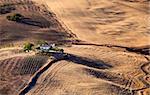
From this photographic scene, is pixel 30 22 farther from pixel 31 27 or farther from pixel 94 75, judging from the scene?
pixel 94 75

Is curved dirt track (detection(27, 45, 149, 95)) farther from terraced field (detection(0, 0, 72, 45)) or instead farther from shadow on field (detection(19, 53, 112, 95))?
terraced field (detection(0, 0, 72, 45))

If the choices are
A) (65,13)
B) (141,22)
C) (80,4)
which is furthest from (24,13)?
(141,22)

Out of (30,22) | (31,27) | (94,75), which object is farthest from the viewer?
(30,22)

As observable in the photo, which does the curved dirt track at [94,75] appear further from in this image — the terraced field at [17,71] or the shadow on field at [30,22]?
the shadow on field at [30,22]

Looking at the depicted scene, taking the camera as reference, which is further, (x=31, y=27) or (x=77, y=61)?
(x=31, y=27)

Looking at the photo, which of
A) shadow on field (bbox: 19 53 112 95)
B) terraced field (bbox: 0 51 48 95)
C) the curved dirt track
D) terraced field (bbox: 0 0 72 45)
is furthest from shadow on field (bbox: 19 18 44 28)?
terraced field (bbox: 0 51 48 95)

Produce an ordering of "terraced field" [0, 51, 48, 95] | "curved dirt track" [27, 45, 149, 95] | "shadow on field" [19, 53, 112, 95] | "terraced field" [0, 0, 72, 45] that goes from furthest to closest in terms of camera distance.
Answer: "terraced field" [0, 0, 72, 45]
"shadow on field" [19, 53, 112, 95]
"curved dirt track" [27, 45, 149, 95]
"terraced field" [0, 51, 48, 95]

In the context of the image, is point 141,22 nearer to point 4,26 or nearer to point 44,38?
point 44,38

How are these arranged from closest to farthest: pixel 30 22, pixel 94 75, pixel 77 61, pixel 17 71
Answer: pixel 17 71 → pixel 94 75 → pixel 77 61 → pixel 30 22

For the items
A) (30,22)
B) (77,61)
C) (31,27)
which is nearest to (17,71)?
(77,61)

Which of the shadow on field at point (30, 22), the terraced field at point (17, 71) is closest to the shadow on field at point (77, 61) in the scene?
the terraced field at point (17, 71)
